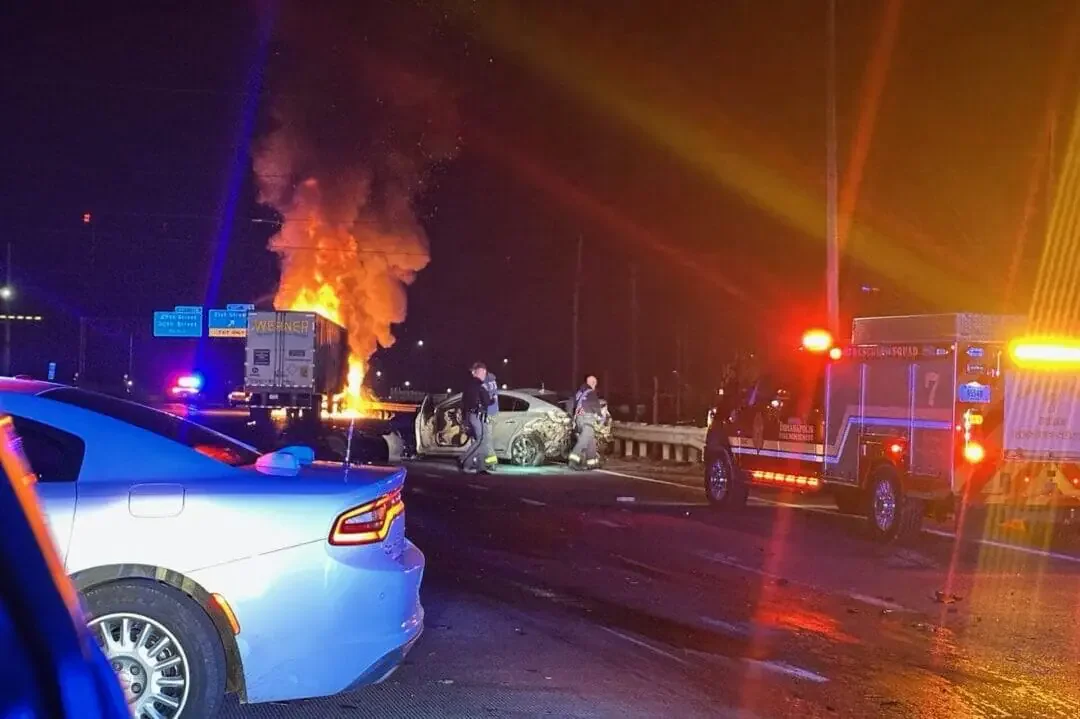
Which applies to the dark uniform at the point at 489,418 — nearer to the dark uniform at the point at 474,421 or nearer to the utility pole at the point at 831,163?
the dark uniform at the point at 474,421

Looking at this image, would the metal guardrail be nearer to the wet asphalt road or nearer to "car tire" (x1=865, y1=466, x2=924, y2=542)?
the wet asphalt road

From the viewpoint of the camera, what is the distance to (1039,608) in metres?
8.40

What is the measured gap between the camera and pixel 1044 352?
10.7m

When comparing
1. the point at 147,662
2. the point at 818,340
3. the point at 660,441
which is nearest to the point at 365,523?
the point at 147,662

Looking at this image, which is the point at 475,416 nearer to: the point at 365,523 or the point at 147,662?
the point at 365,523

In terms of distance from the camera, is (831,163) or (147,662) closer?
(147,662)

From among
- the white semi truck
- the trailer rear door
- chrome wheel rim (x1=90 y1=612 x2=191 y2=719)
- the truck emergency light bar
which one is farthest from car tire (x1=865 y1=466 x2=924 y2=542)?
the white semi truck

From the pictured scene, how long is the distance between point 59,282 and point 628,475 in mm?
57461

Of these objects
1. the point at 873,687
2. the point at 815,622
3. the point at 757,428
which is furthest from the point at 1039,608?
the point at 757,428

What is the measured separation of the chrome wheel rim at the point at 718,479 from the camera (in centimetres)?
1438

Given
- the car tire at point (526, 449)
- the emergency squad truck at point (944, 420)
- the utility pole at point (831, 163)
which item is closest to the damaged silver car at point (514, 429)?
the car tire at point (526, 449)

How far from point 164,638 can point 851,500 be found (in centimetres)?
1016

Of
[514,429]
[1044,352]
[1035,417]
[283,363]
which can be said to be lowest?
[514,429]

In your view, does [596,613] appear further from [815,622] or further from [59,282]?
[59,282]
